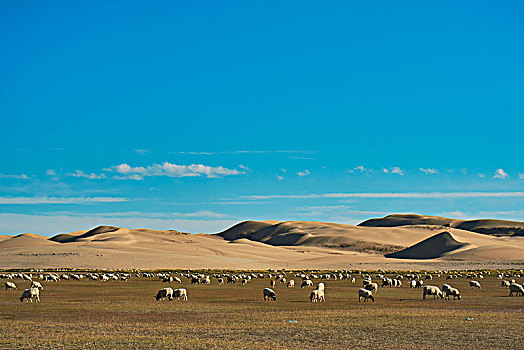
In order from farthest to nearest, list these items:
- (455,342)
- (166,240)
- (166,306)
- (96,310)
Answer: (166,240) → (166,306) → (96,310) → (455,342)

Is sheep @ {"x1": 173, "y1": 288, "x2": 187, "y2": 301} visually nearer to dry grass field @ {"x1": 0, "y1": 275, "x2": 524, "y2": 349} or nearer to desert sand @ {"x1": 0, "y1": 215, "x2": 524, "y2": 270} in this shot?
dry grass field @ {"x1": 0, "y1": 275, "x2": 524, "y2": 349}

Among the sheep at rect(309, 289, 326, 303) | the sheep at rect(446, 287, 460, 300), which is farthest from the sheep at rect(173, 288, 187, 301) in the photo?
the sheep at rect(446, 287, 460, 300)

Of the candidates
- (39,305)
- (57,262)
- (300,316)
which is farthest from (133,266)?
(300,316)

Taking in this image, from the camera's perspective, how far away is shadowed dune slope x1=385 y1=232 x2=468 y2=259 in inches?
6147

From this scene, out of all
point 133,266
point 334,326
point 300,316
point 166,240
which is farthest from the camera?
point 166,240

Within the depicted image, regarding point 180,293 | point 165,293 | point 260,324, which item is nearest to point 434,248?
point 180,293

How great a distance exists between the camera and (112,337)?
2083 centimetres

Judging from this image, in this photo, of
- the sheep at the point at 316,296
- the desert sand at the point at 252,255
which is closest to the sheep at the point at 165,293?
the sheep at the point at 316,296

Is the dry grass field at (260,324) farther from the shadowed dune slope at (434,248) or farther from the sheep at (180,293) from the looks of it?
the shadowed dune slope at (434,248)

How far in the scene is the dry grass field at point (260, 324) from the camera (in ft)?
64.2

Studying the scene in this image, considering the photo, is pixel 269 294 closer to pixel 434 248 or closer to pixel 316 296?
pixel 316 296

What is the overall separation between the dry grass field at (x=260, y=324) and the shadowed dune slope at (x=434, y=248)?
122 metres

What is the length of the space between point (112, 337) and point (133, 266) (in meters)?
92.5

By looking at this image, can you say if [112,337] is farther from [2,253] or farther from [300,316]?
[2,253]
